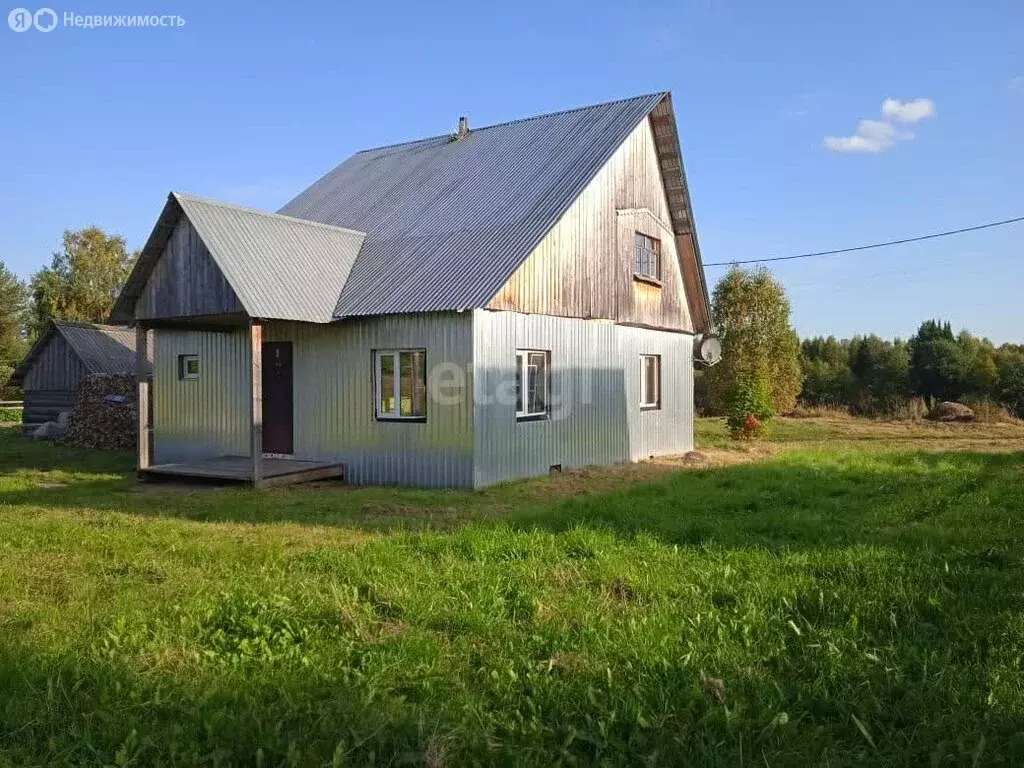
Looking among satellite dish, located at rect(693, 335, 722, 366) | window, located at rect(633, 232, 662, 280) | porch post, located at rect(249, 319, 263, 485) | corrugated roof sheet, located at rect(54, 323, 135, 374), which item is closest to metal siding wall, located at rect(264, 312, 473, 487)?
porch post, located at rect(249, 319, 263, 485)

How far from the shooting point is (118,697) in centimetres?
411

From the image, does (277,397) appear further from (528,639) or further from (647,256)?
(528,639)

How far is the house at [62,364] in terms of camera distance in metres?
25.2

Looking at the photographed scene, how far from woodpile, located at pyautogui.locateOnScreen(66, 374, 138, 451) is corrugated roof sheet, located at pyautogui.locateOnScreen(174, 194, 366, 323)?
907 centimetres

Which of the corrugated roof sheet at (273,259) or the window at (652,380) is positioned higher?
the corrugated roof sheet at (273,259)

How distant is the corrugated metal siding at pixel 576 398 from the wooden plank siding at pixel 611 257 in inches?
12.5

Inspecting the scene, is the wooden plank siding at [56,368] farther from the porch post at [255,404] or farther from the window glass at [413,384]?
the window glass at [413,384]

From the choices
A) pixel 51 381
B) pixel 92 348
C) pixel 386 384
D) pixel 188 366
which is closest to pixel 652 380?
pixel 386 384

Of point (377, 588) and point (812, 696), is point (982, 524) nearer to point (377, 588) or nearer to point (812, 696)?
point (812, 696)

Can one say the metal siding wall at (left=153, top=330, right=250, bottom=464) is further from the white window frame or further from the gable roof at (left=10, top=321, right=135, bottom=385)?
the gable roof at (left=10, top=321, right=135, bottom=385)

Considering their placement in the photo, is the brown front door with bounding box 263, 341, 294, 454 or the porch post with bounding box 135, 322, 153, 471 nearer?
the porch post with bounding box 135, 322, 153, 471

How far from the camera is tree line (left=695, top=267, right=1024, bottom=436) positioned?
32.3 meters

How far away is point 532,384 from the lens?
14.4m

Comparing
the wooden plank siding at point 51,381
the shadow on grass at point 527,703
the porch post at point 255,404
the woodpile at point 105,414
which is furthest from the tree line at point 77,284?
the shadow on grass at point 527,703
